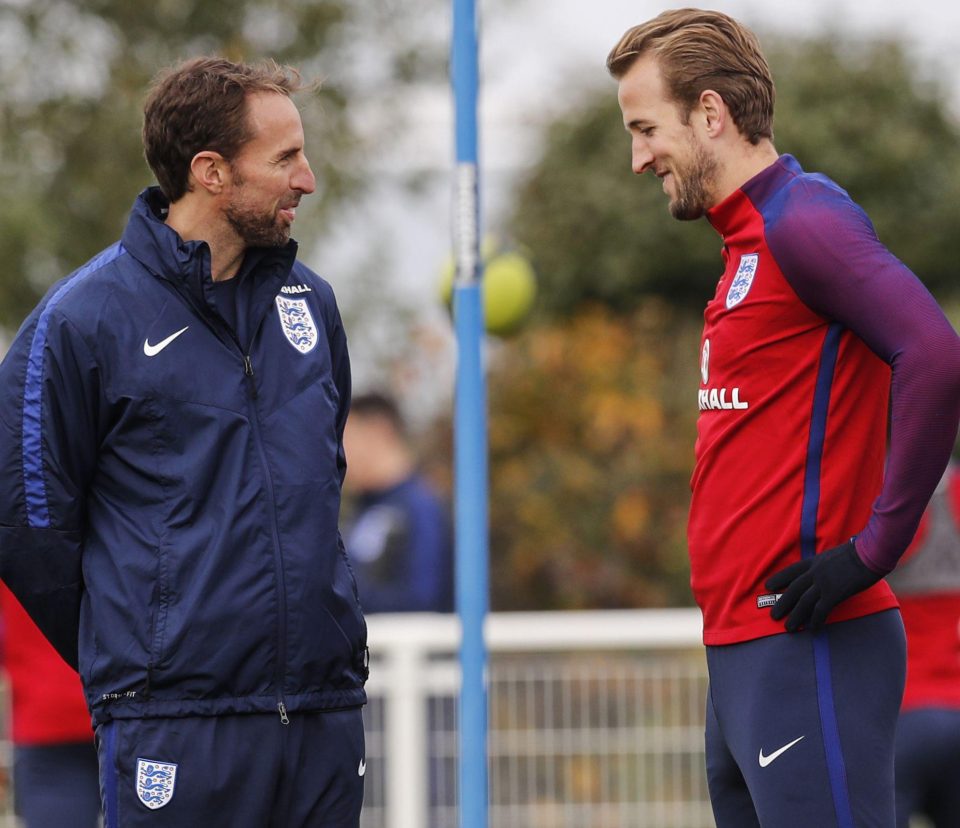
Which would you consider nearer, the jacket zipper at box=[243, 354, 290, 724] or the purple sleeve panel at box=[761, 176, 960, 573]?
the purple sleeve panel at box=[761, 176, 960, 573]

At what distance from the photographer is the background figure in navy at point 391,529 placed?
717 cm

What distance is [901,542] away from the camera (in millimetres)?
3113

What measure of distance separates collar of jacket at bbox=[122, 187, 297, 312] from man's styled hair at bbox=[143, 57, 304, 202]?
0.10 metres

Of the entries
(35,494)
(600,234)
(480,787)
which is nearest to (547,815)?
(480,787)

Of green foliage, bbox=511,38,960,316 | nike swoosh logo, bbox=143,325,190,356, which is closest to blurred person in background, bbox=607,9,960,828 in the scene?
nike swoosh logo, bbox=143,325,190,356

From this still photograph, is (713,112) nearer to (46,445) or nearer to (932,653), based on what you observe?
(46,445)

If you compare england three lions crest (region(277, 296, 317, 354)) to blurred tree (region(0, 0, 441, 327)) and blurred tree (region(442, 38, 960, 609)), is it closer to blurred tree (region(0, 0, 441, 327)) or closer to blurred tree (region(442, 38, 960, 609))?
blurred tree (region(0, 0, 441, 327))

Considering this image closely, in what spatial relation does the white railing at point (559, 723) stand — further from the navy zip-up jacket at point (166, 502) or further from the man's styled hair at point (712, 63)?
the man's styled hair at point (712, 63)

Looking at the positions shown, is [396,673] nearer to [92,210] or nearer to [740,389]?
[740,389]

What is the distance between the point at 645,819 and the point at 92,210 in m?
5.82

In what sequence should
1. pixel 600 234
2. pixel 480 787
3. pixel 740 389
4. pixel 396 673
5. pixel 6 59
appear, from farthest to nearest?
pixel 600 234, pixel 6 59, pixel 396 673, pixel 480 787, pixel 740 389

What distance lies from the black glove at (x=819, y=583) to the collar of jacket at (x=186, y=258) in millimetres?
1237

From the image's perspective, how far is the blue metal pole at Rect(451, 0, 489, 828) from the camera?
4.02 m

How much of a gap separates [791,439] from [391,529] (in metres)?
4.06
